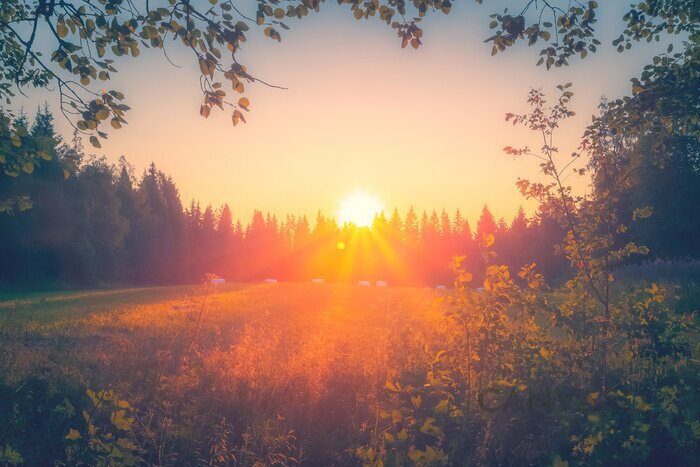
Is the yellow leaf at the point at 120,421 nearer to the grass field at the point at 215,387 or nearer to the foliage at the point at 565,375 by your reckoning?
the grass field at the point at 215,387

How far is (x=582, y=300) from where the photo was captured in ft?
18.6

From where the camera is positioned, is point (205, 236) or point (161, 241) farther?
point (205, 236)

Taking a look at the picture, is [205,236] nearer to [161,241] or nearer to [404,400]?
[161,241]

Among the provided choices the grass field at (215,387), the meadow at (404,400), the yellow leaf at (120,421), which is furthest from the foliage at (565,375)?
the yellow leaf at (120,421)

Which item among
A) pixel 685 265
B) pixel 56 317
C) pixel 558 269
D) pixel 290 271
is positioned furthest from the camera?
pixel 290 271

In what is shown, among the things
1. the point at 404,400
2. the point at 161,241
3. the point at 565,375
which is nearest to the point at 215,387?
the point at 404,400

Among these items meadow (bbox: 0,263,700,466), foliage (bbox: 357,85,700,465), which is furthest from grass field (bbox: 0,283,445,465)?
foliage (bbox: 357,85,700,465)

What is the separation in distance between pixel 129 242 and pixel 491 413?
61.4 meters

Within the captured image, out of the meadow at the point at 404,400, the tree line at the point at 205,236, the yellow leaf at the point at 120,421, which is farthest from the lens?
the tree line at the point at 205,236

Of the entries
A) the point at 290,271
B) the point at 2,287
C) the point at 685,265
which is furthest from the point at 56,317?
the point at 290,271

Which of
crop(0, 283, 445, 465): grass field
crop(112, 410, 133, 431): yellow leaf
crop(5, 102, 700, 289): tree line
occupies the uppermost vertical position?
crop(5, 102, 700, 289): tree line

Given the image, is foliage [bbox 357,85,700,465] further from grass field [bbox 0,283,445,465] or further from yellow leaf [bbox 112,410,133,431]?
yellow leaf [bbox 112,410,133,431]

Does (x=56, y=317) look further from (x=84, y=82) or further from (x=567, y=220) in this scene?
(x=567, y=220)

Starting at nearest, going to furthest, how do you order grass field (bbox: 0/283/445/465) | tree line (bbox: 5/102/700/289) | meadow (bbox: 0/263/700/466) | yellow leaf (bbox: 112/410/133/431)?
yellow leaf (bbox: 112/410/133/431), meadow (bbox: 0/263/700/466), grass field (bbox: 0/283/445/465), tree line (bbox: 5/102/700/289)
